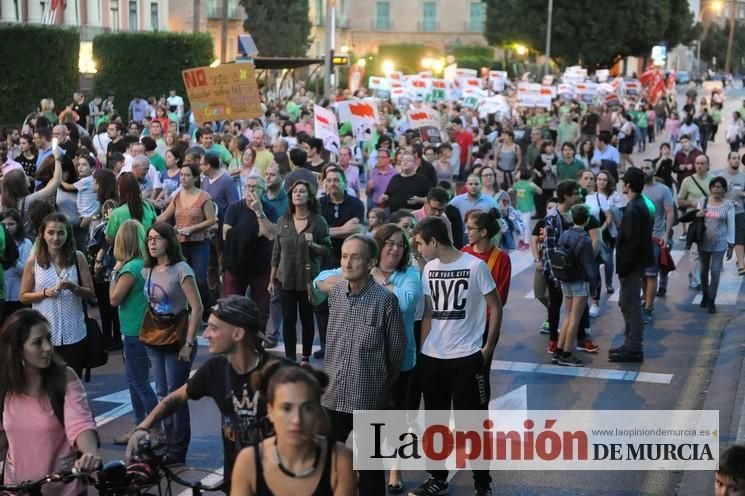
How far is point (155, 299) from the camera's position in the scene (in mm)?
8148

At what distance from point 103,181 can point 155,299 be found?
142 inches

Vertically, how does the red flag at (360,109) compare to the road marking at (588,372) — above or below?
above

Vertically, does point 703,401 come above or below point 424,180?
below

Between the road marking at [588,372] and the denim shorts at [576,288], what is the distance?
0.67 metres

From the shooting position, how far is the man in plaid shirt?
6586mm

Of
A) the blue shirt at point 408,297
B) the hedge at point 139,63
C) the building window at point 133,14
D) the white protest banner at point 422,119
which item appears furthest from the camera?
the building window at point 133,14

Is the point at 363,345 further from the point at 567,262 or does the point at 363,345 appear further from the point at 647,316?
the point at 647,316

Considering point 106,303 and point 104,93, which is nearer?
point 106,303

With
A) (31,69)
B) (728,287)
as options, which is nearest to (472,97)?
(31,69)

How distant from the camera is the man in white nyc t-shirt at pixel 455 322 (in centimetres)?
742

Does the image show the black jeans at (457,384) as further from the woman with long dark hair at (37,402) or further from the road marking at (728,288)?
the road marking at (728,288)

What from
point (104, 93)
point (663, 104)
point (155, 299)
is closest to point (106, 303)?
point (155, 299)

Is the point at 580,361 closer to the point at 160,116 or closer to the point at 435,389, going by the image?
the point at 435,389

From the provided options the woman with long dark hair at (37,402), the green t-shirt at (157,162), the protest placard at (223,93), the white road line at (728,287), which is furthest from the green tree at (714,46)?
the woman with long dark hair at (37,402)
